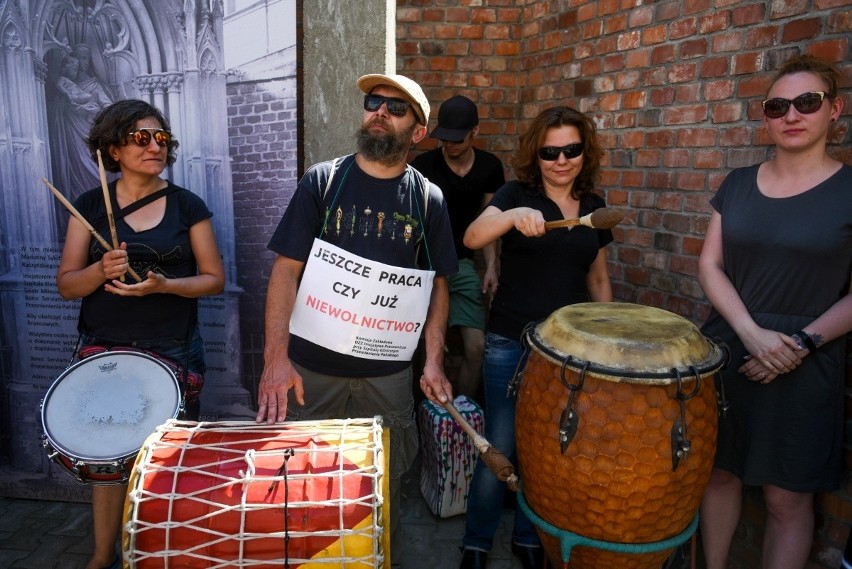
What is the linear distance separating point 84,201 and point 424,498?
2293 millimetres

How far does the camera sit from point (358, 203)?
7.87ft

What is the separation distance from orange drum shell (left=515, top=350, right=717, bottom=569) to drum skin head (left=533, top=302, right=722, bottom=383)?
5 cm

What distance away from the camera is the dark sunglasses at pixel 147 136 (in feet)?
8.59

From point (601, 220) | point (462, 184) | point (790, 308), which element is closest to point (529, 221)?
point (601, 220)

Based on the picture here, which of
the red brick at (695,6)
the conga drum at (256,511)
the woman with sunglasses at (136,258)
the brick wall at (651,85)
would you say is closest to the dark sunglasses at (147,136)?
the woman with sunglasses at (136,258)

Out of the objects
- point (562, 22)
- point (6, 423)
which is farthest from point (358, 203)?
point (6, 423)

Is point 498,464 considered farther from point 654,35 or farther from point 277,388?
point 654,35

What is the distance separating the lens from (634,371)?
70.9 inches

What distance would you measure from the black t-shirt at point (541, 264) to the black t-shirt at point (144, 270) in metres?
1.37

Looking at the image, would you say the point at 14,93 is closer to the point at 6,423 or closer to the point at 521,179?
the point at 6,423

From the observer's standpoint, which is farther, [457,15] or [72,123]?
[457,15]

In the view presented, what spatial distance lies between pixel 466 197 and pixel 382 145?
1421 mm

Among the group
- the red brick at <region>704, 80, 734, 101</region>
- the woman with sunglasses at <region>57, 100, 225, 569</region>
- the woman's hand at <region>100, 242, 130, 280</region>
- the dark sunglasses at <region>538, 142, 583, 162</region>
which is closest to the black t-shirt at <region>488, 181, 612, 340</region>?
the dark sunglasses at <region>538, 142, 583, 162</region>

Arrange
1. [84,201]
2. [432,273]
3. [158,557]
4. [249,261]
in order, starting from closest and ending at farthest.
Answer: [158,557], [432,273], [84,201], [249,261]
